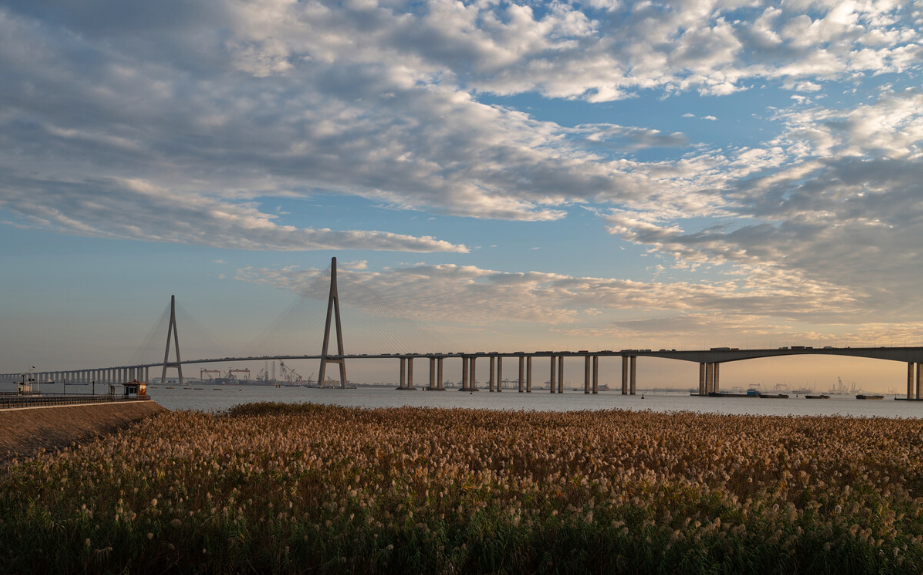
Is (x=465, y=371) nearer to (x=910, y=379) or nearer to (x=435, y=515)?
(x=910, y=379)

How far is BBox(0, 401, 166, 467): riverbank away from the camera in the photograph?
2638 centimetres

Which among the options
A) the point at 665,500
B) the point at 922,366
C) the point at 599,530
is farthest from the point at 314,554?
the point at 922,366

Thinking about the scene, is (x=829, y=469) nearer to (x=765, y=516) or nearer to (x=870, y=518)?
(x=870, y=518)

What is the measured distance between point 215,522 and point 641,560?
19.9 ft

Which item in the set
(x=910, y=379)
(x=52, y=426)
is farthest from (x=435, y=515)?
(x=910, y=379)

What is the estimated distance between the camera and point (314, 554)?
372 inches

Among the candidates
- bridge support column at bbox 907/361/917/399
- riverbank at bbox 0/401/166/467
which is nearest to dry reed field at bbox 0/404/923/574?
riverbank at bbox 0/401/166/467

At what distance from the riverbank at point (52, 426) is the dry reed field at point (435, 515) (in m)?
9.75

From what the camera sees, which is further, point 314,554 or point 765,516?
point 765,516

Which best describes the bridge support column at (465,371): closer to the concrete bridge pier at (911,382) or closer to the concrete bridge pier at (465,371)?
the concrete bridge pier at (465,371)

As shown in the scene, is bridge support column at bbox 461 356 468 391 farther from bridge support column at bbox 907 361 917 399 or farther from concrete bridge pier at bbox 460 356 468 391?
bridge support column at bbox 907 361 917 399

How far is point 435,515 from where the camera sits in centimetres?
1068

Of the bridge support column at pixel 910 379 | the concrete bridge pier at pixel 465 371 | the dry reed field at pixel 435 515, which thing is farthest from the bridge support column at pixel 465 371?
the dry reed field at pixel 435 515

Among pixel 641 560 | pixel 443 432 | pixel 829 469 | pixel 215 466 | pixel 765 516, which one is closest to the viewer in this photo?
pixel 641 560
